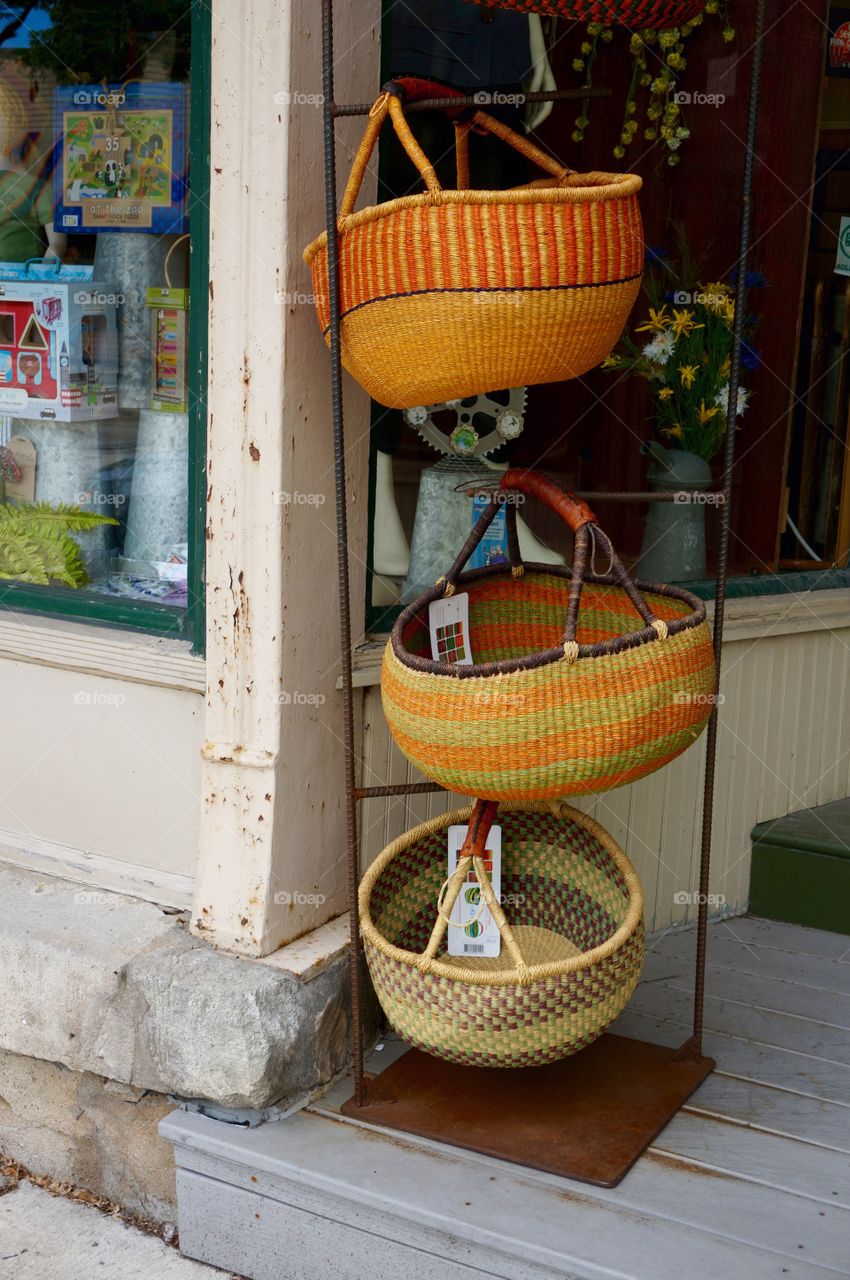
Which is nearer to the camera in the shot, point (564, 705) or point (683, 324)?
point (564, 705)

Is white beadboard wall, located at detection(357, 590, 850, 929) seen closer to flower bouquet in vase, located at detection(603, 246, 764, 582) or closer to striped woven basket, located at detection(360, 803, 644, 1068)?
flower bouquet in vase, located at detection(603, 246, 764, 582)

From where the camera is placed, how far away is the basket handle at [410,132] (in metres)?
2.11

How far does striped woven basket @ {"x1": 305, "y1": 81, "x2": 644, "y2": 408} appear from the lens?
2.04m

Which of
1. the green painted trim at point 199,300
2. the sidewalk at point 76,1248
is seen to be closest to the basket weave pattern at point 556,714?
the green painted trim at point 199,300

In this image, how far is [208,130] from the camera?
2570 millimetres

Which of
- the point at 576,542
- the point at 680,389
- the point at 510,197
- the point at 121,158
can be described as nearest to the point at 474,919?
the point at 576,542

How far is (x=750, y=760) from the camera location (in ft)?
11.7

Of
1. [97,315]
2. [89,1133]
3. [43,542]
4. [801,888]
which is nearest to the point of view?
[89,1133]

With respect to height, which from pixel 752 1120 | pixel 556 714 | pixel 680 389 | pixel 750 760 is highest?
pixel 680 389

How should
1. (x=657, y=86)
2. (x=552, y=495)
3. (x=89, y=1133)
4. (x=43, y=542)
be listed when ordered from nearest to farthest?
(x=552, y=495) < (x=89, y=1133) < (x=43, y=542) < (x=657, y=86)

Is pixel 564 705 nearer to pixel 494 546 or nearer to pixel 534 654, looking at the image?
pixel 534 654

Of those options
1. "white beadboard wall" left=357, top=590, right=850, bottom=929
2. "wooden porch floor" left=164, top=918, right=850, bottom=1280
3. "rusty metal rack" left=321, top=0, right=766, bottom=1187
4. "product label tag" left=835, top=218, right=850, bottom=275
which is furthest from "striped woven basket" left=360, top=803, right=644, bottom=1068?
"product label tag" left=835, top=218, right=850, bottom=275

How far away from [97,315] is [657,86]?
1.38 meters

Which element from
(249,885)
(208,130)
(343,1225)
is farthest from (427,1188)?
(208,130)
